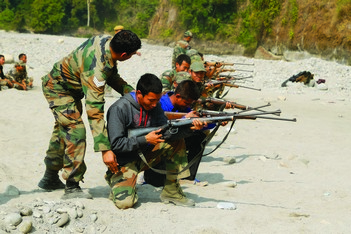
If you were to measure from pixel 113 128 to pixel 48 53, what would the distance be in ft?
77.9

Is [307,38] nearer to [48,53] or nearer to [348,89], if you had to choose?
[348,89]

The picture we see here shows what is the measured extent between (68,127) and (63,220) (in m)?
0.97

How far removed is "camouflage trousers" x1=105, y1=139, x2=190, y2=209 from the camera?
172 inches

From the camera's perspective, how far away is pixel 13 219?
12.1 ft

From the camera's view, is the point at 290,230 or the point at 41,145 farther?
the point at 41,145

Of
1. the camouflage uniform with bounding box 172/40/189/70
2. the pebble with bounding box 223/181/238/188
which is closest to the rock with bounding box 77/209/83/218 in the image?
the pebble with bounding box 223/181/238/188

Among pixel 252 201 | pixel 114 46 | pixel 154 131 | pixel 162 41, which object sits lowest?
pixel 162 41

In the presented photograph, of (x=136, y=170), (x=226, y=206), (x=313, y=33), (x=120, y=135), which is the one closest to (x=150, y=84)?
(x=120, y=135)

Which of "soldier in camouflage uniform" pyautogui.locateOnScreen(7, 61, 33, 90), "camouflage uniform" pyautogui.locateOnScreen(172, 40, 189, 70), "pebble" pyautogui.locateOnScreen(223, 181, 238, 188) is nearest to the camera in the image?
"pebble" pyautogui.locateOnScreen(223, 181, 238, 188)

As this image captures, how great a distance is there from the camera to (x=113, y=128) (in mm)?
4305

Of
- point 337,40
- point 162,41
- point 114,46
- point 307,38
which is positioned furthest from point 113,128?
point 162,41

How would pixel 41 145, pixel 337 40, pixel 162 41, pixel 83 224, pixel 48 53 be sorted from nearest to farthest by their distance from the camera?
pixel 83 224
pixel 41 145
pixel 337 40
pixel 48 53
pixel 162 41

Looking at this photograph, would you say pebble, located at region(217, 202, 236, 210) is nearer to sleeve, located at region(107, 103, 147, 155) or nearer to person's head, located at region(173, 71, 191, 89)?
sleeve, located at region(107, 103, 147, 155)

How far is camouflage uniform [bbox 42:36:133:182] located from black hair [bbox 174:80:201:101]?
0.52 m
